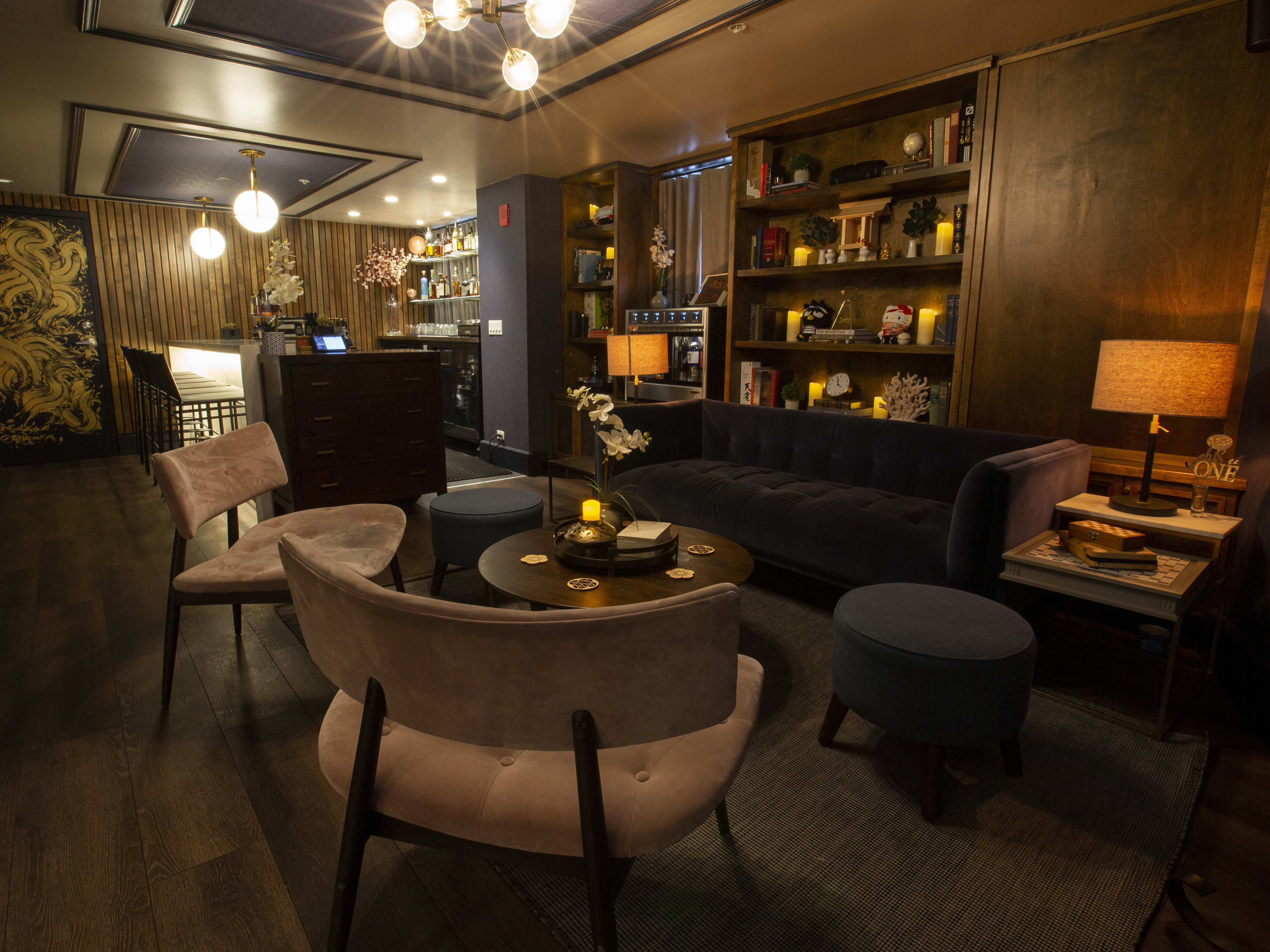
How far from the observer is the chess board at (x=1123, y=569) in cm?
208

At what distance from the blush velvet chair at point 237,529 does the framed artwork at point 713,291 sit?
296 cm

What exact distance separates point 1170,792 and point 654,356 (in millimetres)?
3189

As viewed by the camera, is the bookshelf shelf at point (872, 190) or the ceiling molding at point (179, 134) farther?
the ceiling molding at point (179, 134)

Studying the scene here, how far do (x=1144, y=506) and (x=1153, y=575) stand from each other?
422 mm

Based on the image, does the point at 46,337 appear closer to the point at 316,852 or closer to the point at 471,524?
the point at 471,524

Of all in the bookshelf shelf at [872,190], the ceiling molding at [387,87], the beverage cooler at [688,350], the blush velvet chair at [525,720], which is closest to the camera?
the blush velvet chair at [525,720]

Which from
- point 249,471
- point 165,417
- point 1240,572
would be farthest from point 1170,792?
point 165,417

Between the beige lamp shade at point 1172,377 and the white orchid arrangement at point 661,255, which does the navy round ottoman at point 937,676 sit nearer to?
the beige lamp shade at point 1172,377

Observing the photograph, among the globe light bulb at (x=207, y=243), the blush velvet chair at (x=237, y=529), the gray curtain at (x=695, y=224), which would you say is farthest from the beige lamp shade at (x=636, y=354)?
the globe light bulb at (x=207, y=243)

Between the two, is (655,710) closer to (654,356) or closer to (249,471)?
(249,471)

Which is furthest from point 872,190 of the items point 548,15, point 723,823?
point 723,823

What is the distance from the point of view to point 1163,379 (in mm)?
2232

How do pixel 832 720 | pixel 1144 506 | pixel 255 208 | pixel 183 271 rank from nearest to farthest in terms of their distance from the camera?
pixel 832 720, pixel 1144 506, pixel 255 208, pixel 183 271

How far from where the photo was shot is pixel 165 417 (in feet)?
23.7
